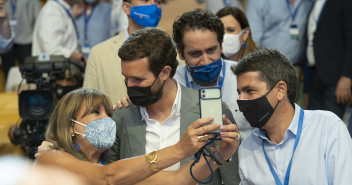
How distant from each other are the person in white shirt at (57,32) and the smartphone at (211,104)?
365 centimetres

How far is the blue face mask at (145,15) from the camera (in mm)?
4004

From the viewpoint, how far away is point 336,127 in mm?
2584

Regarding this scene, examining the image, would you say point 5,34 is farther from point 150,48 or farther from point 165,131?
point 165,131

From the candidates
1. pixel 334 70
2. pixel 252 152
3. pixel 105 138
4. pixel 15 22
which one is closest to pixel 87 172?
pixel 105 138

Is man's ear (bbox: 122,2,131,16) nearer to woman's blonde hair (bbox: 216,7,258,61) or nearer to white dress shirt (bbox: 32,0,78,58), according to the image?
woman's blonde hair (bbox: 216,7,258,61)

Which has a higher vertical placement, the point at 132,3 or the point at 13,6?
the point at 132,3

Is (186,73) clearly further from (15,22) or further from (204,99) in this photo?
(15,22)

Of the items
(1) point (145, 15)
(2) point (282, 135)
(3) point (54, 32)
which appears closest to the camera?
(2) point (282, 135)

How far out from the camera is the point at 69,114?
9.26 ft

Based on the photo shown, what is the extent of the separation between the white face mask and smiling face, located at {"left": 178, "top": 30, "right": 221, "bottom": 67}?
1.10 meters

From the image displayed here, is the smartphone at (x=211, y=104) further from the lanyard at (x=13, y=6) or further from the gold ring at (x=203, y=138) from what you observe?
the lanyard at (x=13, y=6)

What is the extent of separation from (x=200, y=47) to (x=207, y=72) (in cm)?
16

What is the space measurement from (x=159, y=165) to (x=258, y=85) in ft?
2.45

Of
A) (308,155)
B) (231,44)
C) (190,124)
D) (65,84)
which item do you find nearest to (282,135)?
(308,155)
